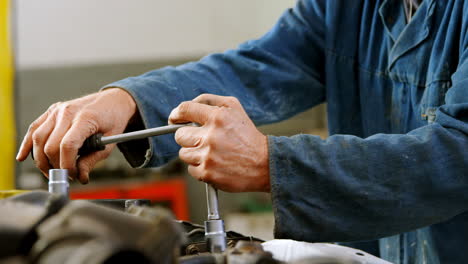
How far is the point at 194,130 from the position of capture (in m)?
0.58

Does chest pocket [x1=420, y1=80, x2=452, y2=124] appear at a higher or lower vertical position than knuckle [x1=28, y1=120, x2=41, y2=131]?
higher

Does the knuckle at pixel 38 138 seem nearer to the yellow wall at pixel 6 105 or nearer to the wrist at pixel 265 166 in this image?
the wrist at pixel 265 166

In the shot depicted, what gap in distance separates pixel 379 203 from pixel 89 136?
0.40 meters

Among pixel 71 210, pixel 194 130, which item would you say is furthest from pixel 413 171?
pixel 71 210

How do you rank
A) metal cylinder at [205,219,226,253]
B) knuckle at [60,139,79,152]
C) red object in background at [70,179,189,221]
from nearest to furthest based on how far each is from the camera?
metal cylinder at [205,219,226,253] → knuckle at [60,139,79,152] → red object in background at [70,179,189,221]

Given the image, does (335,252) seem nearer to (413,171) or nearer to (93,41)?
(413,171)

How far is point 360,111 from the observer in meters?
0.94

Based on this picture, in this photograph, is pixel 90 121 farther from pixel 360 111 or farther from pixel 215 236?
pixel 360 111

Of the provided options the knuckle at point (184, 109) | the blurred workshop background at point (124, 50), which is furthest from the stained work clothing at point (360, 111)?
the blurred workshop background at point (124, 50)

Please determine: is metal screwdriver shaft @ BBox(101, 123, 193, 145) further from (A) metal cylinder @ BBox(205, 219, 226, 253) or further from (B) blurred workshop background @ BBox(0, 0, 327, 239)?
(B) blurred workshop background @ BBox(0, 0, 327, 239)

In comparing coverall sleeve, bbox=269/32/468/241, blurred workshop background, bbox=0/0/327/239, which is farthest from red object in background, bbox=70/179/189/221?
coverall sleeve, bbox=269/32/468/241

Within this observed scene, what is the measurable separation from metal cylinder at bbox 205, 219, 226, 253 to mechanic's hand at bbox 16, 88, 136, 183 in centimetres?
25

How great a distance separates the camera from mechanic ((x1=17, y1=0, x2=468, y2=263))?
561 mm

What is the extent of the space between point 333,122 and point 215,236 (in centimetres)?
52
